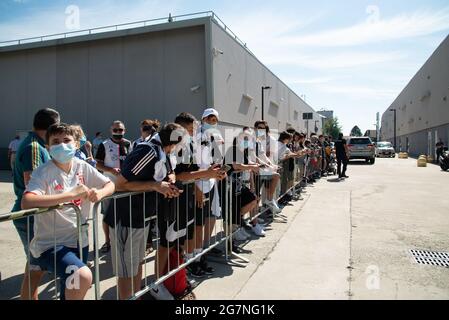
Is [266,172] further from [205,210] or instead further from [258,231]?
[205,210]

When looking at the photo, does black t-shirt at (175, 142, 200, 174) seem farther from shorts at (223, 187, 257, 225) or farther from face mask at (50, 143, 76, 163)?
face mask at (50, 143, 76, 163)

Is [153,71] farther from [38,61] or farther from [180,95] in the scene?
[38,61]

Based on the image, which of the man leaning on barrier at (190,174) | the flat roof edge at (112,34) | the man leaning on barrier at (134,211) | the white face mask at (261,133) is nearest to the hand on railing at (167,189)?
the man leaning on barrier at (134,211)

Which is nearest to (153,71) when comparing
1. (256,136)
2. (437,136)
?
(256,136)

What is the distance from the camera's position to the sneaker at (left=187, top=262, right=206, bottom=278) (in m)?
4.16

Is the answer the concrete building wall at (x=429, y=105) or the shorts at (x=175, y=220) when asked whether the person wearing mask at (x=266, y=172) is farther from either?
the concrete building wall at (x=429, y=105)

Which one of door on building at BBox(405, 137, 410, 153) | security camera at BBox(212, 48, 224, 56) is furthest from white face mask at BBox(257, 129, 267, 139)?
door on building at BBox(405, 137, 410, 153)

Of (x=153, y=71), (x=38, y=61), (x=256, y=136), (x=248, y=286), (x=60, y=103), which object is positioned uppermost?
(x=38, y=61)

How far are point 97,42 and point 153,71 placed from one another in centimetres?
383

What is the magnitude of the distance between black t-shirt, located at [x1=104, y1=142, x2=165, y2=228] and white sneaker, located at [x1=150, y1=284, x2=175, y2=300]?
2.44 ft

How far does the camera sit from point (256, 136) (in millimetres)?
6938

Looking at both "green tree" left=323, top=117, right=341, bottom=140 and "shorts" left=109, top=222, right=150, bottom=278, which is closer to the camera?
"shorts" left=109, top=222, right=150, bottom=278

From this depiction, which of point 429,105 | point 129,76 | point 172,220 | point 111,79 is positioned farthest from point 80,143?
point 429,105

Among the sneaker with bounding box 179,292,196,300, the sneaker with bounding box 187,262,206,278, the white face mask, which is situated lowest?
the sneaker with bounding box 179,292,196,300
